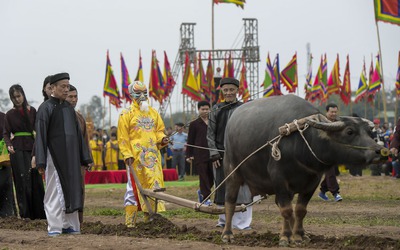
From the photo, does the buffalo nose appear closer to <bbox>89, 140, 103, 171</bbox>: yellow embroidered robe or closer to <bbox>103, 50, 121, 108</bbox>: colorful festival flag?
<bbox>89, 140, 103, 171</bbox>: yellow embroidered robe

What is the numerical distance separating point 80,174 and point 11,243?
4.75 feet

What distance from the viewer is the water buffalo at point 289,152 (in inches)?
303

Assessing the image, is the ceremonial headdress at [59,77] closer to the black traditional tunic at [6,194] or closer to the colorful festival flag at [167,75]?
the black traditional tunic at [6,194]

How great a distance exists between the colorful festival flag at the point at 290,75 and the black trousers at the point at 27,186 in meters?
19.5

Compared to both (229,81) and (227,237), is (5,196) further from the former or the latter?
(227,237)

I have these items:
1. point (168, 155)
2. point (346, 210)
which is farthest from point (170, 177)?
point (346, 210)

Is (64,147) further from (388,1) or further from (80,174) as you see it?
(388,1)

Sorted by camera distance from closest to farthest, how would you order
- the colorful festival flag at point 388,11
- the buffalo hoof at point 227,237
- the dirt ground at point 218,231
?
the dirt ground at point 218,231, the buffalo hoof at point 227,237, the colorful festival flag at point 388,11

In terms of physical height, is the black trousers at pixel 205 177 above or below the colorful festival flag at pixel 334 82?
below

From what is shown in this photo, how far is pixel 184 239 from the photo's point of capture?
8.92 meters

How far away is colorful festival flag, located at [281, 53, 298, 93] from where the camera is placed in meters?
30.9

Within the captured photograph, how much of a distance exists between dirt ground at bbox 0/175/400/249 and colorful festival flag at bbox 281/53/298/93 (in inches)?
600

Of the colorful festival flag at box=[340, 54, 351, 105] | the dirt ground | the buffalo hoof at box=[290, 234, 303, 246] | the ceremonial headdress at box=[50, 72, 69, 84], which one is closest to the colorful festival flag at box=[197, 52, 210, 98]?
the colorful festival flag at box=[340, 54, 351, 105]

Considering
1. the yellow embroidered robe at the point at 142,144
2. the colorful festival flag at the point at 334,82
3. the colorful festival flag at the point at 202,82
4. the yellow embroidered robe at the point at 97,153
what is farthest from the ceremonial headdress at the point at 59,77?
the colorful festival flag at the point at 334,82
